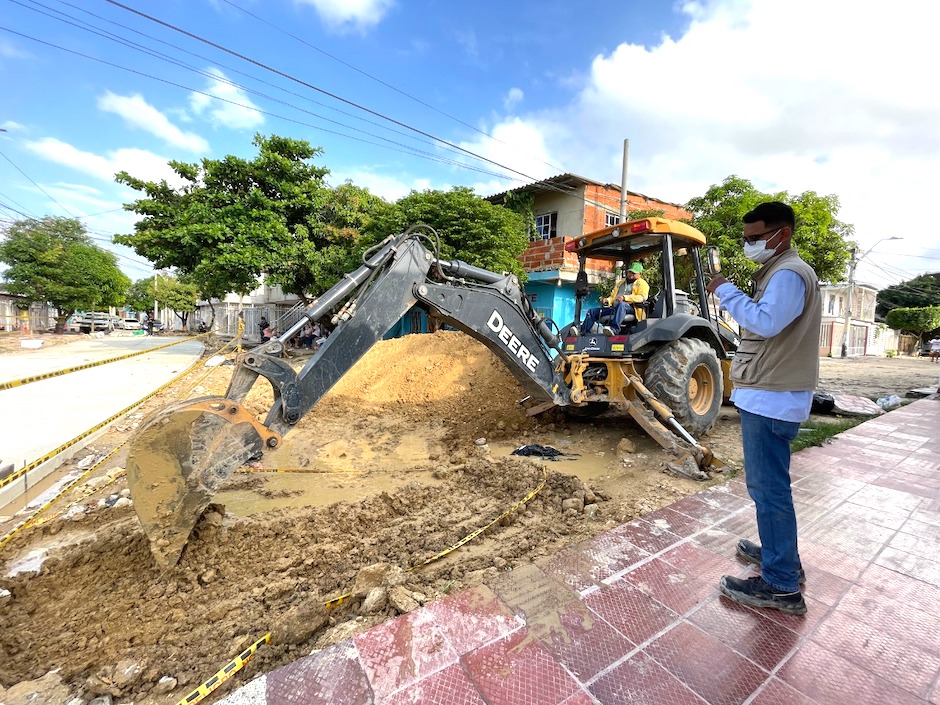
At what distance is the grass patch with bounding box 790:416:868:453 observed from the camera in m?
4.81

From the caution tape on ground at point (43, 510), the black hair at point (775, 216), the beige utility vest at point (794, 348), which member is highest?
the black hair at point (775, 216)

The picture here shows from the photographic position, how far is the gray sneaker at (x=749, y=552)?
2.44 m

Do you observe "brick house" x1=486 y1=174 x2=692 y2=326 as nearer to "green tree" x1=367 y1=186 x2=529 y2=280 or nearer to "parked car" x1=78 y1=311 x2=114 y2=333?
"green tree" x1=367 y1=186 x2=529 y2=280

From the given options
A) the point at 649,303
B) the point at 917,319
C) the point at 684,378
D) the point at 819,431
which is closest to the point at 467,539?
Result: the point at 684,378

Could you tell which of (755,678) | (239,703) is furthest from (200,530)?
(755,678)

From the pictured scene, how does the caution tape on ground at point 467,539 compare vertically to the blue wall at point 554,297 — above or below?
below

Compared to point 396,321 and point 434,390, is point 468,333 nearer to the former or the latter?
point 396,321

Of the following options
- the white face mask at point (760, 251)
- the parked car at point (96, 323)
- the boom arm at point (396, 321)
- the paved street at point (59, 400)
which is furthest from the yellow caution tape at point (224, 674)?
the parked car at point (96, 323)

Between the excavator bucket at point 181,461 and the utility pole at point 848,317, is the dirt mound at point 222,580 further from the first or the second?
the utility pole at point 848,317

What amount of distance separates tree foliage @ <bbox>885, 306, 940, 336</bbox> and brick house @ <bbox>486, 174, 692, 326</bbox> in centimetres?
2323

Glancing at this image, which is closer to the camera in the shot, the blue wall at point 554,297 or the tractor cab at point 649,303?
the tractor cab at point 649,303

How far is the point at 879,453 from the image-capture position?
4594mm

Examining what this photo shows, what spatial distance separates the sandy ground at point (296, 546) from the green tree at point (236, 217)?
755 cm

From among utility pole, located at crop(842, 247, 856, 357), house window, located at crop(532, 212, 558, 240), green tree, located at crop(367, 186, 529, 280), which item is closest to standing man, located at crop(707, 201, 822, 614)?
green tree, located at crop(367, 186, 529, 280)
